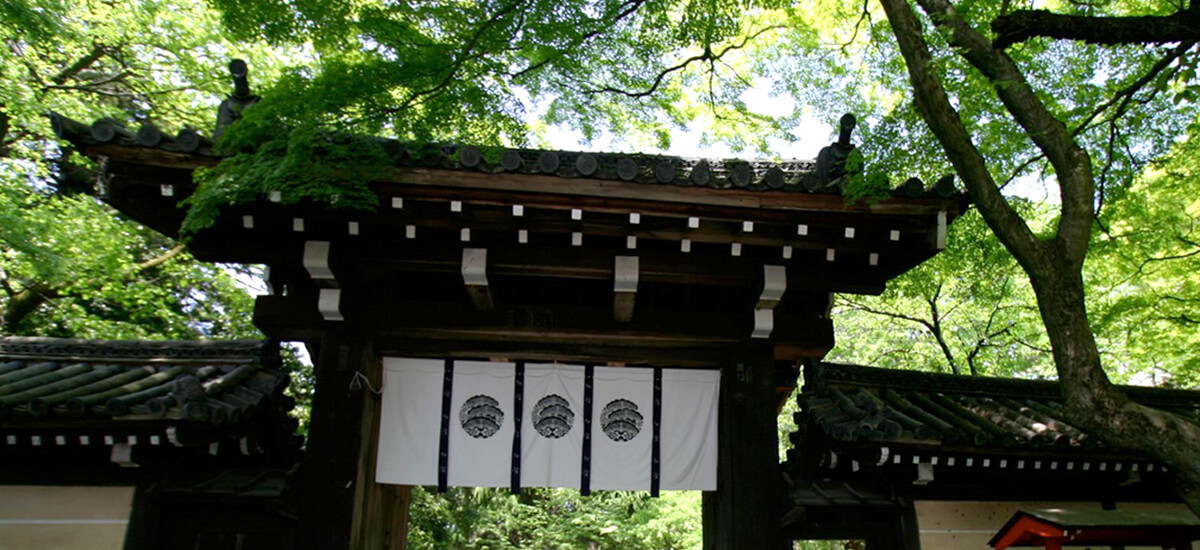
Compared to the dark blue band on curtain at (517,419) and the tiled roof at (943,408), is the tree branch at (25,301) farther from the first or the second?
the tiled roof at (943,408)

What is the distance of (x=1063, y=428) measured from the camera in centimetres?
627

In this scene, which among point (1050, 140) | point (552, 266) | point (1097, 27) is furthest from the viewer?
point (552, 266)

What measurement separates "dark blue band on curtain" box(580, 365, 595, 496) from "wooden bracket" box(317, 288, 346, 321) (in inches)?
90.6

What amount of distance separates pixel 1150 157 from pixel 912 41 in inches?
166

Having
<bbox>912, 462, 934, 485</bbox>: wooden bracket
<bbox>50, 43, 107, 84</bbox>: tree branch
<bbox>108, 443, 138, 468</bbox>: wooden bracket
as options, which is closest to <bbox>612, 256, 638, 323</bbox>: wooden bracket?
<bbox>912, 462, 934, 485</bbox>: wooden bracket

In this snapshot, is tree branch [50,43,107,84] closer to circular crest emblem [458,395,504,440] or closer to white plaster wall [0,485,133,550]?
white plaster wall [0,485,133,550]

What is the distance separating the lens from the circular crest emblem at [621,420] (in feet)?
22.4

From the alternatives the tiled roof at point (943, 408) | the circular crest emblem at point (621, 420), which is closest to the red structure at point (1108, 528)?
the tiled roof at point (943, 408)

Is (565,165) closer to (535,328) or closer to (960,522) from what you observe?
(535,328)

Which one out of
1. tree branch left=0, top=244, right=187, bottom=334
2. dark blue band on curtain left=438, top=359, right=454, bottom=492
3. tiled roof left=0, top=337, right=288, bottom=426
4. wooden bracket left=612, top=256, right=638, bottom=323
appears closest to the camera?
tiled roof left=0, top=337, right=288, bottom=426

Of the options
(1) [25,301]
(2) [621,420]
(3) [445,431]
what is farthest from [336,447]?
(1) [25,301]

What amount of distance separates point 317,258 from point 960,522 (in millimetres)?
6159

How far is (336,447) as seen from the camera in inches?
245

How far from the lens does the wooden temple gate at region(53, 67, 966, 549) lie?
5508mm
